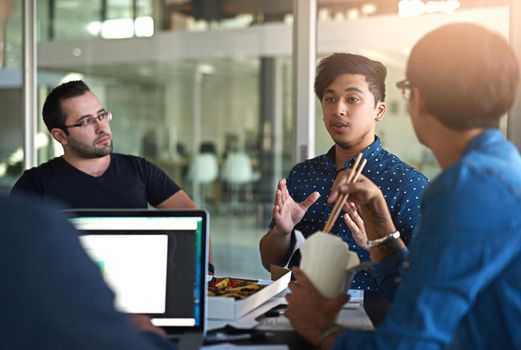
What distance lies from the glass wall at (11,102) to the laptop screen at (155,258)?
3820mm

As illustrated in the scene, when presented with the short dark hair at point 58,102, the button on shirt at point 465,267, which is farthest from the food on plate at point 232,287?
the short dark hair at point 58,102

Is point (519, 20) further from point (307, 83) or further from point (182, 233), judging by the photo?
point (182, 233)

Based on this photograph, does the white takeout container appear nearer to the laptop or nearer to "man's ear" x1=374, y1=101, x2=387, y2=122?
the laptop

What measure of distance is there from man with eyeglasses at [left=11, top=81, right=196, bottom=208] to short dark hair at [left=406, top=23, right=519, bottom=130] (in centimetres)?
200

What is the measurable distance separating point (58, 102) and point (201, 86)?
395 centimetres

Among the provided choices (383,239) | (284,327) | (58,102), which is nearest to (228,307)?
(284,327)

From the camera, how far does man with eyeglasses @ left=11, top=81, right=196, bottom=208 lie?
114 inches

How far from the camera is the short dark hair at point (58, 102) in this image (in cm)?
302

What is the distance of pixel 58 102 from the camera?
3039 millimetres

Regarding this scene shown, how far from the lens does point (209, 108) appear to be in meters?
6.93

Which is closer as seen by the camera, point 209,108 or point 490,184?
point 490,184

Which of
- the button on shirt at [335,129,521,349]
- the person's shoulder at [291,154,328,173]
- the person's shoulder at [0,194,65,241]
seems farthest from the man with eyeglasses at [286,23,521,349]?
the person's shoulder at [291,154,328,173]

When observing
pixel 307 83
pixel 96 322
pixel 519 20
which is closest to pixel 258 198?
pixel 307 83

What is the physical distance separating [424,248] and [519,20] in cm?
286
